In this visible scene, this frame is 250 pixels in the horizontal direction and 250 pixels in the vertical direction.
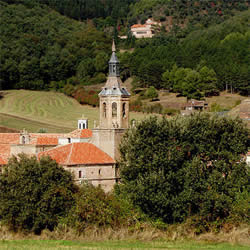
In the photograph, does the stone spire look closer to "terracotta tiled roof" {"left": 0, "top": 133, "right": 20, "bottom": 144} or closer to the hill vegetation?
the hill vegetation

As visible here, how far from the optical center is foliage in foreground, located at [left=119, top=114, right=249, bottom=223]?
40.9 meters

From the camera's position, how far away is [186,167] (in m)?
42.1

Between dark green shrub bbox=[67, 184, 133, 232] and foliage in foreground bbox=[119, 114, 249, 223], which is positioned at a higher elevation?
foliage in foreground bbox=[119, 114, 249, 223]

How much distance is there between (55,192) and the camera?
40062 mm

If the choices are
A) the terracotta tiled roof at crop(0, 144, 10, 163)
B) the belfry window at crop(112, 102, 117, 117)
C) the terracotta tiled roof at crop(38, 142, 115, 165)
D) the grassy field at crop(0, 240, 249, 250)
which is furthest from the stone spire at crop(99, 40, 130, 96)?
the grassy field at crop(0, 240, 249, 250)

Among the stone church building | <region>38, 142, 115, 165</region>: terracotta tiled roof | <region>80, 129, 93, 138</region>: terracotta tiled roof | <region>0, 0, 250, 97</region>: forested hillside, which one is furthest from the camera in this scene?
<region>0, 0, 250, 97</region>: forested hillside

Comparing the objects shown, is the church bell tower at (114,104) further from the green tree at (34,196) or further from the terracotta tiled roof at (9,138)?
the terracotta tiled roof at (9,138)

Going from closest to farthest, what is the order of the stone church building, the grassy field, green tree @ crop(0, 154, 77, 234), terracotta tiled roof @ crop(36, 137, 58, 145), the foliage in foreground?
the grassy field → green tree @ crop(0, 154, 77, 234) → the foliage in foreground → the stone church building → terracotta tiled roof @ crop(36, 137, 58, 145)

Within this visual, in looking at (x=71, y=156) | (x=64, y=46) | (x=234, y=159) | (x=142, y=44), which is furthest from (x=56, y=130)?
(x=142, y=44)

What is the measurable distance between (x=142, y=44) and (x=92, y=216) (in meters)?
139

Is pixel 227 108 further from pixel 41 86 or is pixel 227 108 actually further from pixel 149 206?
pixel 149 206

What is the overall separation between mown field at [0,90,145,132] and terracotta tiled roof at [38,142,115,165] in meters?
36.0

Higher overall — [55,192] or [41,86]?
[41,86]

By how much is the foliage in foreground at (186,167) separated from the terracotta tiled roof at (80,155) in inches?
84.4
